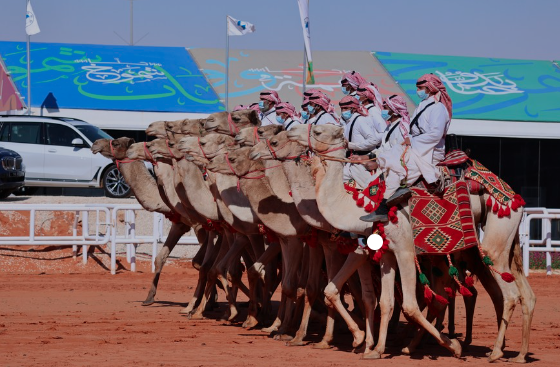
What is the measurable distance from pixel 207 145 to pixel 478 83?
61.4ft

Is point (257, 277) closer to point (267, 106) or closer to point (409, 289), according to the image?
point (409, 289)

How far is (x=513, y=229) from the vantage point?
34.7 ft

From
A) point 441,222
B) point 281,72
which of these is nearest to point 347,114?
point 441,222

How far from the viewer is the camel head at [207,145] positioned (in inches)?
500

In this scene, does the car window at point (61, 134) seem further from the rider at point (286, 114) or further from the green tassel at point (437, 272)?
the green tassel at point (437, 272)

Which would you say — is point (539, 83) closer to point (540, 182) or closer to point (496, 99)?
point (496, 99)

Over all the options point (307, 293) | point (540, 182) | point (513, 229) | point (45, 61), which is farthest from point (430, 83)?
point (45, 61)

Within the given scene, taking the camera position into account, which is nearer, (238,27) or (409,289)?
(409,289)

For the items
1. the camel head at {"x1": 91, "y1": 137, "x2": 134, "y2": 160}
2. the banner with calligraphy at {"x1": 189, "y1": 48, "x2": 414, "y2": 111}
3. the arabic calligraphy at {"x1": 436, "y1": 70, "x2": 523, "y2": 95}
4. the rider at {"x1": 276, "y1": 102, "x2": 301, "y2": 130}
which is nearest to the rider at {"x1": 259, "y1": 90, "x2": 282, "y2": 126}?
the rider at {"x1": 276, "y1": 102, "x2": 301, "y2": 130}

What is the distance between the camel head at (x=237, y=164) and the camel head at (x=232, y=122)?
863 millimetres

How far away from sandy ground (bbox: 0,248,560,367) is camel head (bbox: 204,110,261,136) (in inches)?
96.6

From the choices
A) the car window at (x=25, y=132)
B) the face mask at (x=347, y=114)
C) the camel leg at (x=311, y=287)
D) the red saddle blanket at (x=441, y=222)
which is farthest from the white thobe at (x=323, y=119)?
the car window at (x=25, y=132)

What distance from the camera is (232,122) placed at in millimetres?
13156

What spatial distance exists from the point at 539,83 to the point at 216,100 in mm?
9738
